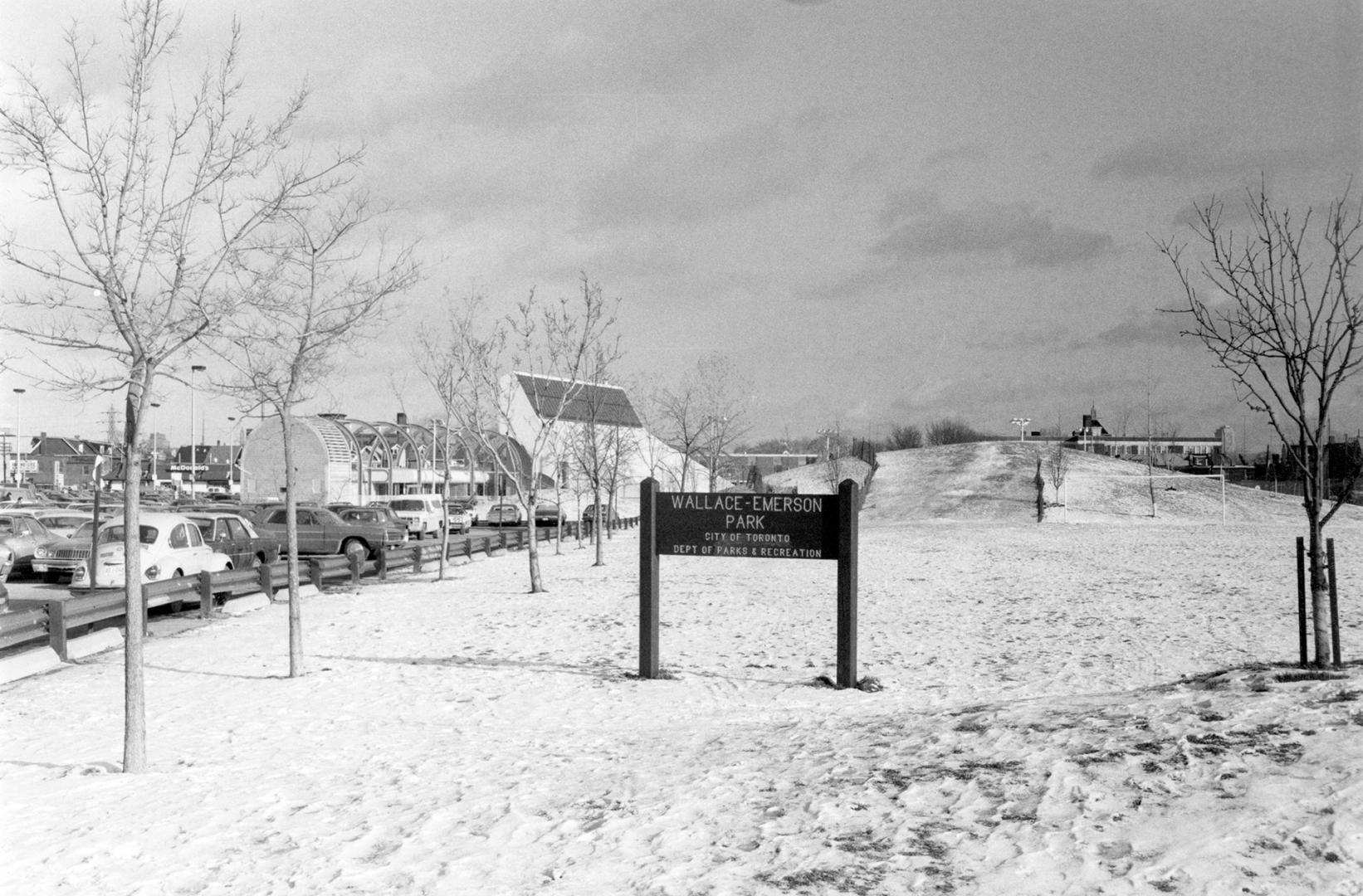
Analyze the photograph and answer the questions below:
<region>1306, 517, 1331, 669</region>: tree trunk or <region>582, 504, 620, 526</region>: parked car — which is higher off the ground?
<region>1306, 517, 1331, 669</region>: tree trunk

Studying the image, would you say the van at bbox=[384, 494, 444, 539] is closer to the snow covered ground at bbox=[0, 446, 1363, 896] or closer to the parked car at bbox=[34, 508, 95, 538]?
the parked car at bbox=[34, 508, 95, 538]

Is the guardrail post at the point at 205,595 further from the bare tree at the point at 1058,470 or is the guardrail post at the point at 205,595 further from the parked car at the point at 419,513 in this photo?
the bare tree at the point at 1058,470

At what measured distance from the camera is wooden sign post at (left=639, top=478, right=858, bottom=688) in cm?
1056

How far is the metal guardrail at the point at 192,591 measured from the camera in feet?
38.8

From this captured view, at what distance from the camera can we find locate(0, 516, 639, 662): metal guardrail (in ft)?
38.8

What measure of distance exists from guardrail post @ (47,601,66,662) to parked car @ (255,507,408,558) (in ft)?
47.7

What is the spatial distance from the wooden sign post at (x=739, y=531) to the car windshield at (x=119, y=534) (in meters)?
9.27

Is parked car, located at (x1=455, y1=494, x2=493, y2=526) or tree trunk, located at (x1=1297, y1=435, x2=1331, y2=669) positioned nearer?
tree trunk, located at (x1=1297, y1=435, x2=1331, y2=669)

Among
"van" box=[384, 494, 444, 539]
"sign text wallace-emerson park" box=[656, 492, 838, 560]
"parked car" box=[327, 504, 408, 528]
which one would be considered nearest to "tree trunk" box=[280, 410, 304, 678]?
"sign text wallace-emerson park" box=[656, 492, 838, 560]

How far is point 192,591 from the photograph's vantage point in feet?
51.3

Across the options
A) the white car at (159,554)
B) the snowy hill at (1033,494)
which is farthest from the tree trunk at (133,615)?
the snowy hill at (1033,494)

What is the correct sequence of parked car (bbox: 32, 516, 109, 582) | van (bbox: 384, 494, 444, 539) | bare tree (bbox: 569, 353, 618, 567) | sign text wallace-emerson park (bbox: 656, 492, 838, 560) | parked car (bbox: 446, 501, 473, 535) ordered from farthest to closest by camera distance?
parked car (bbox: 446, 501, 473, 535)
van (bbox: 384, 494, 444, 539)
bare tree (bbox: 569, 353, 618, 567)
parked car (bbox: 32, 516, 109, 582)
sign text wallace-emerson park (bbox: 656, 492, 838, 560)

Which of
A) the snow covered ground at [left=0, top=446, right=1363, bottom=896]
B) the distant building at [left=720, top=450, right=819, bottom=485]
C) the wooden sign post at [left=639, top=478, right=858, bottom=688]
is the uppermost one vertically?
the distant building at [left=720, top=450, right=819, bottom=485]

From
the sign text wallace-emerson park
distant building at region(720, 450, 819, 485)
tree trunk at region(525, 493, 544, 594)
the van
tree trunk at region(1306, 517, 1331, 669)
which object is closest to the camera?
tree trunk at region(1306, 517, 1331, 669)
